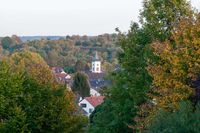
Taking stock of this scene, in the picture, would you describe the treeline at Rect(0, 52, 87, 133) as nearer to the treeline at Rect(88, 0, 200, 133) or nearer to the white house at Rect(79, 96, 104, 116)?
the treeline at Rect(88, 0, 200, 133)

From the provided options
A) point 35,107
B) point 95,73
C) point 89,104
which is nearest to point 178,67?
point 35,107

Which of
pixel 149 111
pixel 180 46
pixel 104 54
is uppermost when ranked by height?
pixel 180 46

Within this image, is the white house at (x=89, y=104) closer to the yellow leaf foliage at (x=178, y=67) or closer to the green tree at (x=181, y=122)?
the yellow leaf foliage at (x=178, y=67)

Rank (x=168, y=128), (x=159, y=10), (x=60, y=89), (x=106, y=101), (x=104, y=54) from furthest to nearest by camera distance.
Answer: (x=104, y=54), (x=60, y=89), (x=106, y=101), (x=159, y=10), (x=168, y=128)

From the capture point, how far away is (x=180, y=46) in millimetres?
18328

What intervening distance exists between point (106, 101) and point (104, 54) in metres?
128

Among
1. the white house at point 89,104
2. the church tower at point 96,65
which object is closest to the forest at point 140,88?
the white house at point 89,104

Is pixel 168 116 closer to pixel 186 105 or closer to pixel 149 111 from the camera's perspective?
pixel 186 105

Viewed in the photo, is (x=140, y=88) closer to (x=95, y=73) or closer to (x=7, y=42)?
(x=95, y=73)

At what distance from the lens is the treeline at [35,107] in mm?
25859

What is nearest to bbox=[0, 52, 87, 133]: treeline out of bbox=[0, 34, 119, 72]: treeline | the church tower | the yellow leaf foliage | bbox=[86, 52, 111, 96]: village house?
the yellow leaf foliage

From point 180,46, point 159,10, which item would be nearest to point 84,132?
point 159,10

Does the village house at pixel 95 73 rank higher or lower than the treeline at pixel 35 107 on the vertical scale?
lower

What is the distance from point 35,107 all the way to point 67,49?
129820 millimetres
